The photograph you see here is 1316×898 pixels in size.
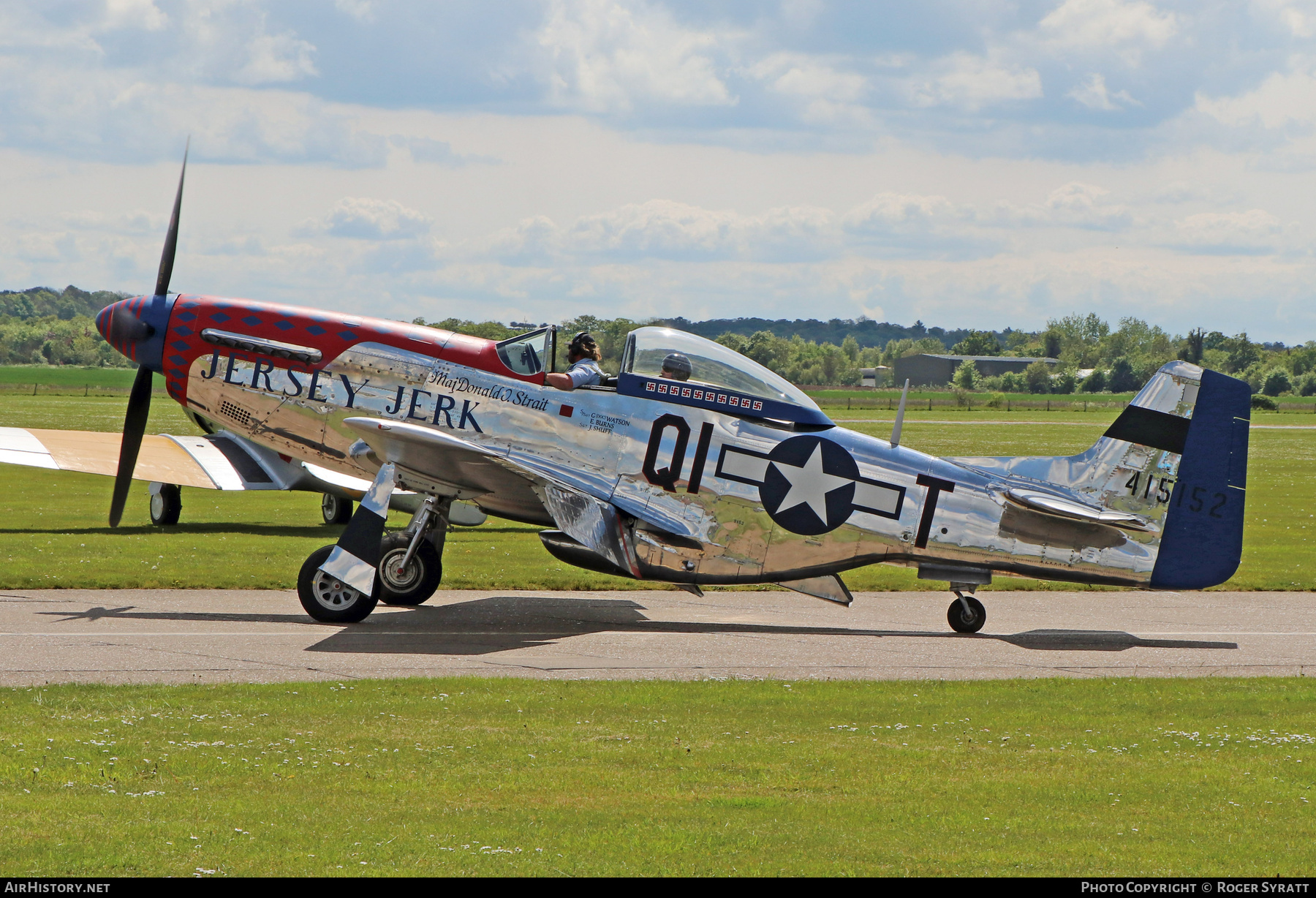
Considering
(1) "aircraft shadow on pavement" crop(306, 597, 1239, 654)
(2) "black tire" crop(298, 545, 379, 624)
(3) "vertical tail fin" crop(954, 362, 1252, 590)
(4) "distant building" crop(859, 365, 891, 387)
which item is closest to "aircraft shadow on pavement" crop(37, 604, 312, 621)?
(2) "black tire" crop(298, 545, 379, 624)

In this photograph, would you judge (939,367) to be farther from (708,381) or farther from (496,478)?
(496,478)

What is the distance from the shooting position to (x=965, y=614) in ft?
45.7

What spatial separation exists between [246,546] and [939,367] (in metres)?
162

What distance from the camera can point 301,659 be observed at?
1134 cm

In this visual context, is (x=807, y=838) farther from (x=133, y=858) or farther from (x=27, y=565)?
(x=27, y=565)

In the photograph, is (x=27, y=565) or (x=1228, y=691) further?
(x=27, y=565)

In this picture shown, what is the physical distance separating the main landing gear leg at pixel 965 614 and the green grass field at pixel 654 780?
3086 mm

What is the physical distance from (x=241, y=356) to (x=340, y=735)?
672cm

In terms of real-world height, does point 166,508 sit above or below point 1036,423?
below

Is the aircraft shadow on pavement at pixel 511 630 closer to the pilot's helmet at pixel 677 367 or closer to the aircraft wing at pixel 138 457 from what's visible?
the pilot's helmet at pixel 677 367

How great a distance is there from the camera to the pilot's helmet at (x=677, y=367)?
44.0 ft

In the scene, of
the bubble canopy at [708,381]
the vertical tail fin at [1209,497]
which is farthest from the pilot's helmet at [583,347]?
the vertical tail fin at [1209,497]

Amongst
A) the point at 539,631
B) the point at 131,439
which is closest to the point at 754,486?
the point at 539,631

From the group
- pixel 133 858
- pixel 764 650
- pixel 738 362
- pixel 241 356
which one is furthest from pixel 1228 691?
pixel 241 356
